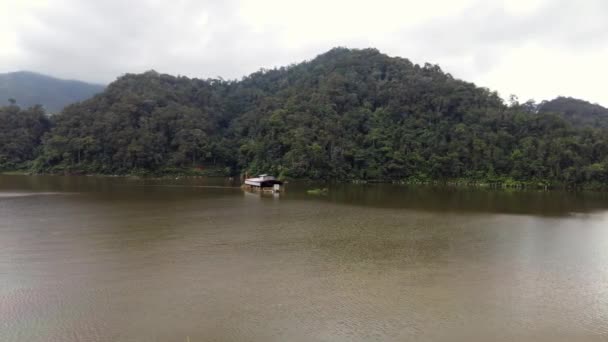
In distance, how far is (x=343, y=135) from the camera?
71438 mm

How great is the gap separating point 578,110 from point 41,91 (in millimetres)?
176430

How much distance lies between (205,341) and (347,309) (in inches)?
152

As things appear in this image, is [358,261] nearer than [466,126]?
Yes

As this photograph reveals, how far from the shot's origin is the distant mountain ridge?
468 ft

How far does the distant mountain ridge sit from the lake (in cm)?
13785

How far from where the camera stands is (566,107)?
3649 inches

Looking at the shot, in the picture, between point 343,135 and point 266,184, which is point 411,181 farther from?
point 266,184

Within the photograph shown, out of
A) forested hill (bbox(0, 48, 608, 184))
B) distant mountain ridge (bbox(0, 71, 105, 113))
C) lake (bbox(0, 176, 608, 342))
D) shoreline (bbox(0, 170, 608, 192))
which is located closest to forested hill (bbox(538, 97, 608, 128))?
forested hill (bbox(0, 48, 608, 184))

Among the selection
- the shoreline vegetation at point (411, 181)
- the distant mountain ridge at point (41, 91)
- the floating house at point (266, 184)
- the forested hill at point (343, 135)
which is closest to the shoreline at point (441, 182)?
the shoreline vegetation at point (411, 181)

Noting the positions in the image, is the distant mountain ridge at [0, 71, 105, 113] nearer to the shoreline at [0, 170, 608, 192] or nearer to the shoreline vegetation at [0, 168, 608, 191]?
the shoreline at [0, 170, 608, 192]

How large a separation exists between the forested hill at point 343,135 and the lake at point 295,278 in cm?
3813

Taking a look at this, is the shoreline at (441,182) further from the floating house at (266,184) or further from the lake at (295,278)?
the lake at (295,278)

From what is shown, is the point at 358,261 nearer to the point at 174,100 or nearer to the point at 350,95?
the point at 350,95

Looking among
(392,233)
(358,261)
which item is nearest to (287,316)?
(358,261)
